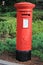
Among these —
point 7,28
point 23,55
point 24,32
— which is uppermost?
point 24,32

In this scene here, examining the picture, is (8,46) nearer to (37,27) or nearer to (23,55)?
(23,55)

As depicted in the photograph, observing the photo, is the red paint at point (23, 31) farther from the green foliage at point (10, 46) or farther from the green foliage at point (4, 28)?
the green foliage at point (4, 28)

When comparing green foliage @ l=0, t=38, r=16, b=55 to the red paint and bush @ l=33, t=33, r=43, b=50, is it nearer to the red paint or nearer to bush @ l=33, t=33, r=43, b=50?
bush @ l=33, t=33, r=43, b=50

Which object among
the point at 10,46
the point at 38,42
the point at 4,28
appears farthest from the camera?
the point at 4,28

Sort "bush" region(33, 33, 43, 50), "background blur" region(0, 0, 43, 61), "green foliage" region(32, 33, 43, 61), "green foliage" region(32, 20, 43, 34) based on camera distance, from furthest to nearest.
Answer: "green foliage" region(32, 20, 43, 34) → "bush" region(33, 33, 43, 50) → "background blur" region(0, 0, 43, 61) → "green foliage" region(32, 33, 43, 61)

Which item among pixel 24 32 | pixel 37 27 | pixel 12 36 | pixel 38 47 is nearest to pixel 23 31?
pixel 24 32

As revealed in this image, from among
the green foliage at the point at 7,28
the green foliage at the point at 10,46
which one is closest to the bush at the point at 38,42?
the green foliage at the point at 10,46

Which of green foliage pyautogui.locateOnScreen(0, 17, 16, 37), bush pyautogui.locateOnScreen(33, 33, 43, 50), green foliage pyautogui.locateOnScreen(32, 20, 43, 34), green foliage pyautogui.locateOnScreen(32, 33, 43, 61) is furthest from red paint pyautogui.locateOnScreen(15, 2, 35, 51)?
green foliage pyautogui.locateOnScreen(32, 20, 43, 34)

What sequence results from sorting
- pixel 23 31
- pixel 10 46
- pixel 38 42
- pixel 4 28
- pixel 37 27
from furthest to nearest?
pixel 37 27
pixel 4 28
pixel 38 42
pixel 10 46
pixel 23 31

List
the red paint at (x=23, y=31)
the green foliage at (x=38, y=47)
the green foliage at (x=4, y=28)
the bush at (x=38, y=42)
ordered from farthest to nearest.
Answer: the green foliage at (x=4, y=28)
the bush at (x=38, y=42)
the green foliage at (x=38, y=47)
the red paint at (x=23, y=31)

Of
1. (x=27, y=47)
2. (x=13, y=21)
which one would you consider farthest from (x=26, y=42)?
(x=13, y=21)

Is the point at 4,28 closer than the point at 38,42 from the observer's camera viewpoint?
No

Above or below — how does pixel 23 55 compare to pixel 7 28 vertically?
above

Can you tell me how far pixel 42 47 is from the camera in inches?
311
